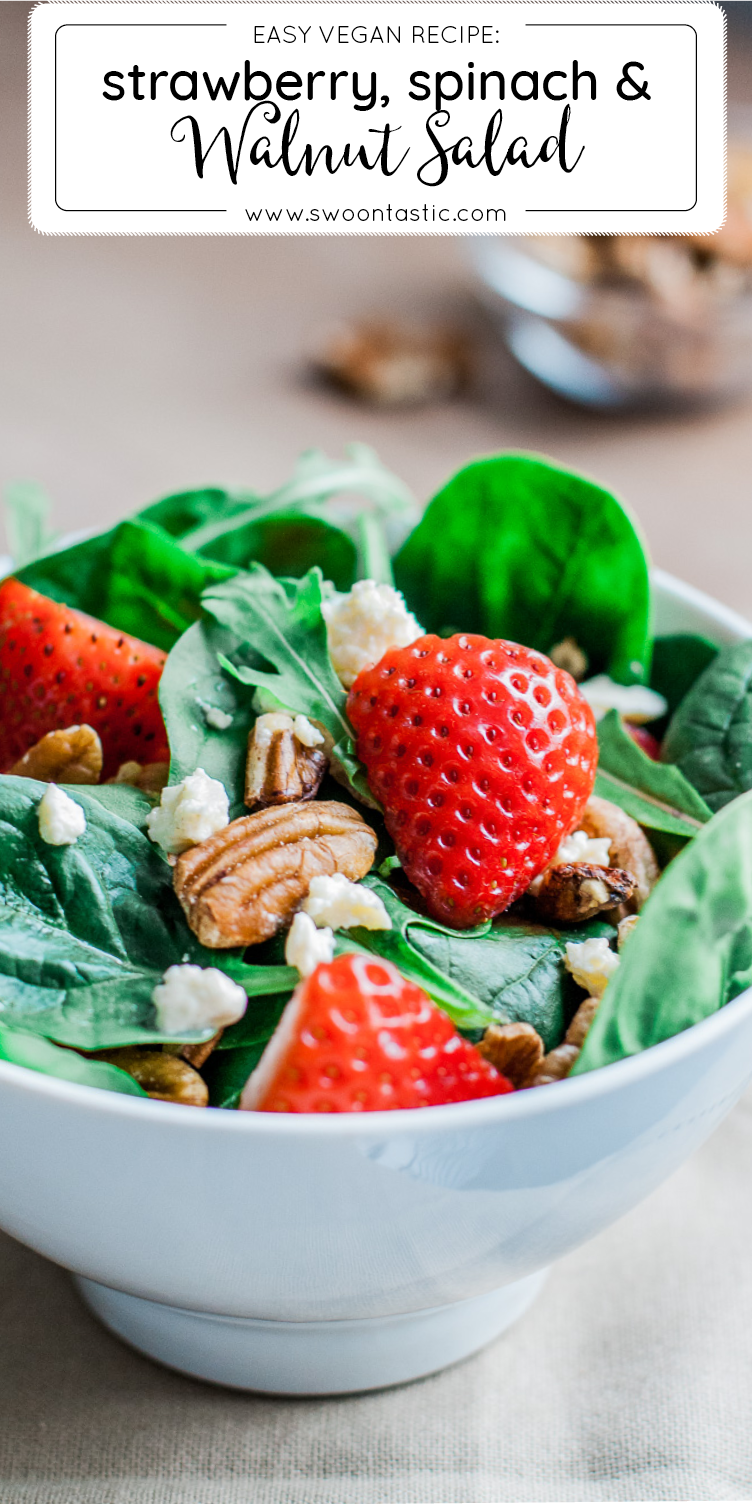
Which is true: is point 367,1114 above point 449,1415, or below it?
above

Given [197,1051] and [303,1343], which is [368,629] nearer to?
[197,1051]

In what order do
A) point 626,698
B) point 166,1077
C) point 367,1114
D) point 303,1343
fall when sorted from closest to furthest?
point 367,1114, point 166,1077, point 303,1343, point 626,698

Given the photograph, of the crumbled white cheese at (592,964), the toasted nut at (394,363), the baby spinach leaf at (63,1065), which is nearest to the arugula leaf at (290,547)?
the crumbled white cheese at (592,964)

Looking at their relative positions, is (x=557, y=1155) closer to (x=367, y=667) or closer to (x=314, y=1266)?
(x=314, y=1266)

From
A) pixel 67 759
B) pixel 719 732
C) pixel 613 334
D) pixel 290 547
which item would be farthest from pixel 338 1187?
pixel 613 334

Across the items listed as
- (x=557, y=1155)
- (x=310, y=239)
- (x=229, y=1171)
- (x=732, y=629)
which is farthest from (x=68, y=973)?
(x=310, y=239)
